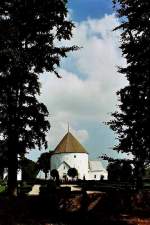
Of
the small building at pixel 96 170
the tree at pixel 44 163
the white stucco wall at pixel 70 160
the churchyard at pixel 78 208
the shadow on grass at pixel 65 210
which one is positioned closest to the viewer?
the shadow on grass at pixel 65 210

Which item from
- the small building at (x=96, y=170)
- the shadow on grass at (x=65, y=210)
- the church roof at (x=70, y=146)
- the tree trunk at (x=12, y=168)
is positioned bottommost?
the shadow on grass at (x=65, y=210)

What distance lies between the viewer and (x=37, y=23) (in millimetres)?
27531

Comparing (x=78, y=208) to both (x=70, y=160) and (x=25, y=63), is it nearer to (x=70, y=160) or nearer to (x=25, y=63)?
(x=25, y=63)

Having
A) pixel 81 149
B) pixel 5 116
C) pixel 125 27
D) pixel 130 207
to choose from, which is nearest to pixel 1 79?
pixel 5 116

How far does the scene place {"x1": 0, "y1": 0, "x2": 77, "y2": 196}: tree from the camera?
2653 cm

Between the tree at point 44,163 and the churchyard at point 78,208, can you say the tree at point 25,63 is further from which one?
the tree at point 44,163

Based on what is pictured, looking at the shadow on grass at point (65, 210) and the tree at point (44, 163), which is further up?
the tree at point (44, 163)

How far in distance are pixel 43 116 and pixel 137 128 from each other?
27.1ft

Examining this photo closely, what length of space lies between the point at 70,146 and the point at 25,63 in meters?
82.4

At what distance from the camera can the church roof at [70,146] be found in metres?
108

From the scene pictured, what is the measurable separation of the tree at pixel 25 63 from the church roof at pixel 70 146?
255ft

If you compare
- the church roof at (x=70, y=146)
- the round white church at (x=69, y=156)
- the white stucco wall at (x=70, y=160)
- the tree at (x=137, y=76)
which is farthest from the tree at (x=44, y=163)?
the tree at (x=137, y=76)

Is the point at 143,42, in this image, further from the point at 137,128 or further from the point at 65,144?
the point at 65,144

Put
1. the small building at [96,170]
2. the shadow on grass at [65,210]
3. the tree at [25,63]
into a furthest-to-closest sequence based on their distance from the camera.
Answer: the small building at [96,170], the tree at [25,63], the shadow on grass at [65,210]
